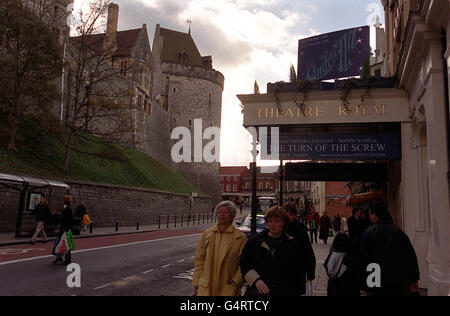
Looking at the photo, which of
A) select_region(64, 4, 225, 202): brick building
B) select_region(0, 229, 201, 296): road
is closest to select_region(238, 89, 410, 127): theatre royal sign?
select_region(0, 229, 201, 296): road

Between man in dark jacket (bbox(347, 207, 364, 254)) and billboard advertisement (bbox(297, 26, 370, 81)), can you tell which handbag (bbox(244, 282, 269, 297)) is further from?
billboard advertisement (bbox(297, 26, 370, 81))

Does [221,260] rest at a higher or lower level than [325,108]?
lower

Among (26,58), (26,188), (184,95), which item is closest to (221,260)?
(26,188)

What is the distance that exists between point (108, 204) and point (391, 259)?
24.8 meters

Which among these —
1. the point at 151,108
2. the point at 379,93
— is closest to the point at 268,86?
the point at 379,93

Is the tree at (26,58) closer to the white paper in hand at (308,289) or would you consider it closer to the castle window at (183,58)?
the white paper in hand at (308,289)

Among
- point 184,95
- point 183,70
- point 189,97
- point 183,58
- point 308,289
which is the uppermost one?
point 183,58

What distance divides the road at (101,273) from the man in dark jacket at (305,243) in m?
2.82

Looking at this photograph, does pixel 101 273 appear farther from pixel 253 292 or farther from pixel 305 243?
pixel 253 292

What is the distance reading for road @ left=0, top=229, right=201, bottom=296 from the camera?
7.00 m

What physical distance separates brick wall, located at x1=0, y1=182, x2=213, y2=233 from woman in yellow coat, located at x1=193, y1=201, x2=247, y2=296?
57.4ft

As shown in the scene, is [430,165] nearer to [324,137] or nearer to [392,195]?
[324,137]

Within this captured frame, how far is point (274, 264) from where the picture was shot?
3654mm

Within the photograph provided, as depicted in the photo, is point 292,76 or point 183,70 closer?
point 292,76
